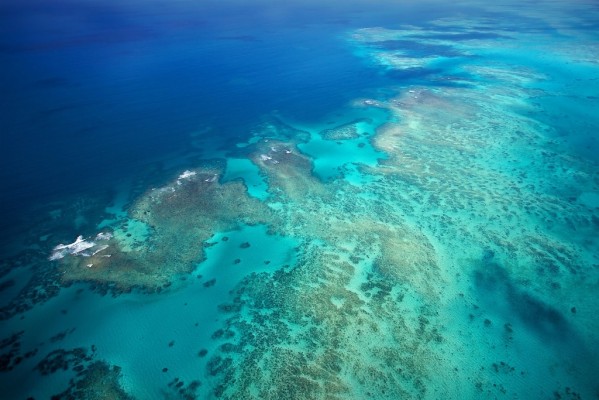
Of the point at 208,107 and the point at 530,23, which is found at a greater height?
the point at 530,23

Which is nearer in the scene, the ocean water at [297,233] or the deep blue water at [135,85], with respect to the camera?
the ocean water at [297,233]

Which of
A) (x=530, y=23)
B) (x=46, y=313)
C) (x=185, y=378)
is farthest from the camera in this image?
(x=530, y=23)

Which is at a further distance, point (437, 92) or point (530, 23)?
point (530, 23)

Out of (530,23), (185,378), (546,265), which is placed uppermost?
(530,23)

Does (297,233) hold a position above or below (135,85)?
below

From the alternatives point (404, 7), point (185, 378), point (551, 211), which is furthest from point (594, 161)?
point (404, 7)

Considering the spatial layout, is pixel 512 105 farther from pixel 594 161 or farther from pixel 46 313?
pixel 46 313

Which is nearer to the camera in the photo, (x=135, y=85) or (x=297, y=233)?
(x=297, y=233)

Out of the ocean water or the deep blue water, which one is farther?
the deep blue water
